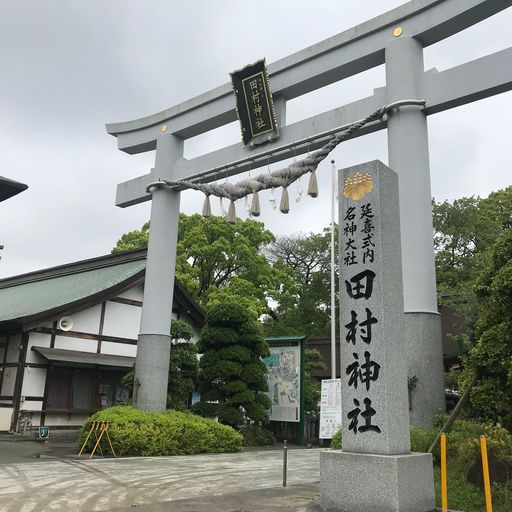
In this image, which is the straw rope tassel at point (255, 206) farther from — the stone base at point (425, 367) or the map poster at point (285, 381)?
the map poster at point (285, 381)

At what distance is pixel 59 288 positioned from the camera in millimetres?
21500

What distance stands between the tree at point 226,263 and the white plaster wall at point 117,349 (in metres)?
7.18

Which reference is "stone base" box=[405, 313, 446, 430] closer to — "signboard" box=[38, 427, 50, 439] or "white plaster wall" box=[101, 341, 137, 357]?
"signboard" box=[38, 427, 50, 439]

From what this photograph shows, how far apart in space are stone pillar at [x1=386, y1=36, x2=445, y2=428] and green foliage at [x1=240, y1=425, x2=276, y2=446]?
28.1 ft

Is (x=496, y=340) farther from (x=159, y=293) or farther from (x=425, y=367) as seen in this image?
(x=159, y=293)

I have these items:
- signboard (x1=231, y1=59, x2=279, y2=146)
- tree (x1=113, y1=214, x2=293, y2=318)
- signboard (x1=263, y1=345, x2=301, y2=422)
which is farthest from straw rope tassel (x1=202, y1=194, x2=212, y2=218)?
tree (x1=113, y1=214, x2=293, y2=318)

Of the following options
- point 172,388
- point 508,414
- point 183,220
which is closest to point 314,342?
point 183,220

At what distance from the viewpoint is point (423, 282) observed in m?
10.1

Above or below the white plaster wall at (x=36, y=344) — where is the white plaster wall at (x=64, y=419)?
Answer: below

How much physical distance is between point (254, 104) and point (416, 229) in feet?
18.7

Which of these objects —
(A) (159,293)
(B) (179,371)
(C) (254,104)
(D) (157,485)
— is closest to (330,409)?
(B) (179,371)

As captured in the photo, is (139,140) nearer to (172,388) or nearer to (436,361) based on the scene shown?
(172,388)

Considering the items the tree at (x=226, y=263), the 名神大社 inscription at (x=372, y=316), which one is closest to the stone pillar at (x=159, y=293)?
the 名神大社 inscription at (x=372, y=316)

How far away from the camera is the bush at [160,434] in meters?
12.6
